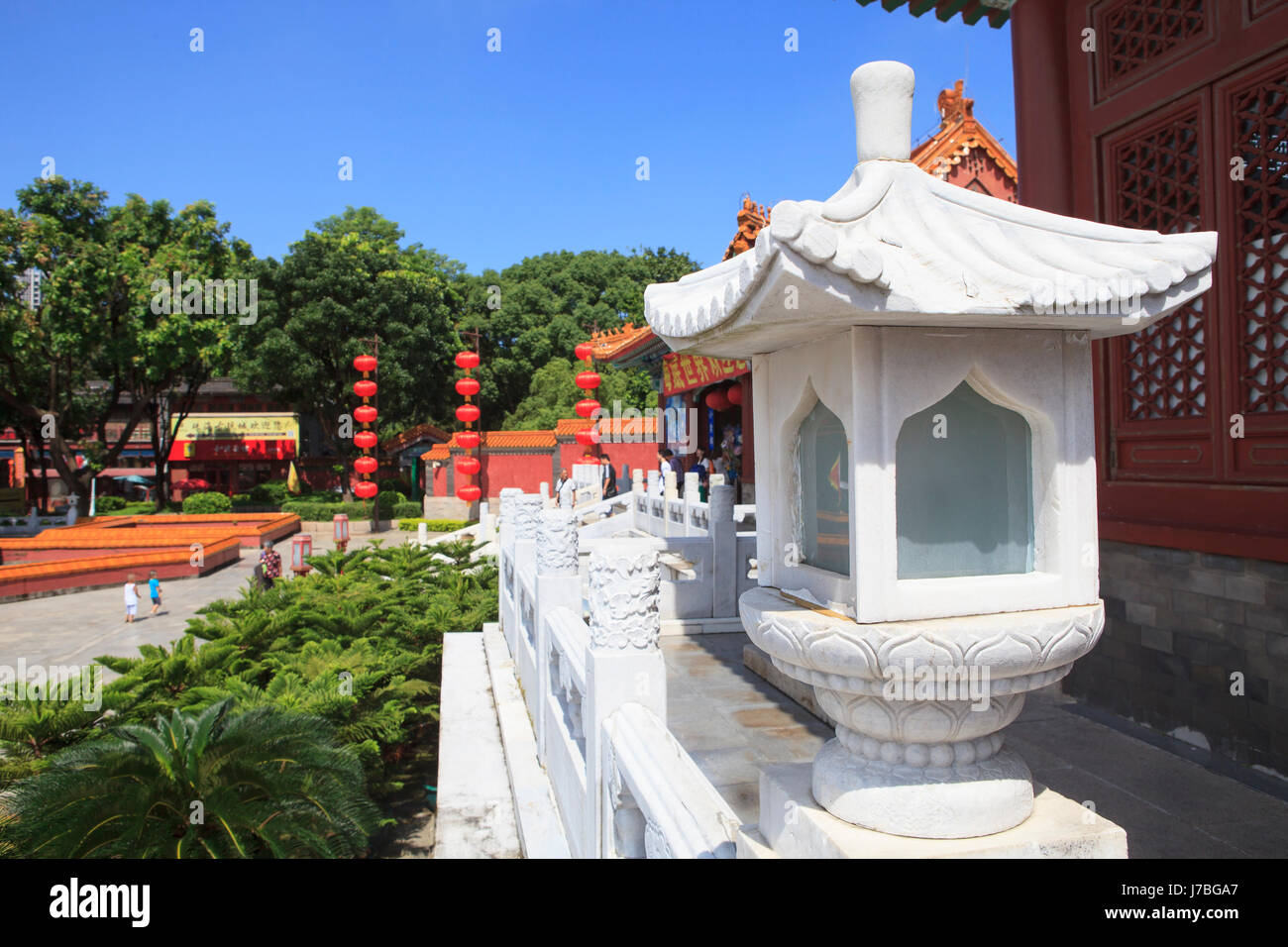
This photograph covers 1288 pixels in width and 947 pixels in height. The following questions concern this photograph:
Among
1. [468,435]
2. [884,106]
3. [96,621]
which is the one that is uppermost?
[468,435]

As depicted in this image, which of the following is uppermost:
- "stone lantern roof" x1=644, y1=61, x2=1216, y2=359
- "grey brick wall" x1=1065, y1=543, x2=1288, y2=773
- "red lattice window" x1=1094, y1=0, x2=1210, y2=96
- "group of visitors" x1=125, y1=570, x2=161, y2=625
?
"red lattice window" x1=1094, y1=0, x2=1210, y2=96

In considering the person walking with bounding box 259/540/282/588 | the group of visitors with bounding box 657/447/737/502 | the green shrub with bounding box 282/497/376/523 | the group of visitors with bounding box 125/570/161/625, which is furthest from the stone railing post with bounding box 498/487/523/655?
the green shrub with bounding box 282/497/376/523

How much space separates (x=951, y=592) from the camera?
214 centimetres

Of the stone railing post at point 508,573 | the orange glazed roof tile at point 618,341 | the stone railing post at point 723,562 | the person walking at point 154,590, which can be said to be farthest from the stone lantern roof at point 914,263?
the person walking at point 154,590

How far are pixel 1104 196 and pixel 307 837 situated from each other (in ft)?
21.6

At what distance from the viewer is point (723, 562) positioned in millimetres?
7434

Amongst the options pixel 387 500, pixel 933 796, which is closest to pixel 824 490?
pixel 933 796

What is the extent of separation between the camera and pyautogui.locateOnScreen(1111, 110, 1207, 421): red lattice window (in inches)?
200

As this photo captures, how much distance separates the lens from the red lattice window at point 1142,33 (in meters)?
5.12

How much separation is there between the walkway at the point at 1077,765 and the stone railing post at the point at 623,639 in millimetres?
725

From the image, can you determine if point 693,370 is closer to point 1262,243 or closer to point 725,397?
point 725,397

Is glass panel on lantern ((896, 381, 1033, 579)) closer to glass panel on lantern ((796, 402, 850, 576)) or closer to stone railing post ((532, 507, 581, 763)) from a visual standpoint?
glass panel on lantern ((796, 402, 850, 576))

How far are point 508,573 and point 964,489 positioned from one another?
6.23 metres

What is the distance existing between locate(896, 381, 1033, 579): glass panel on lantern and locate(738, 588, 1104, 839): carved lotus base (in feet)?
0.60
